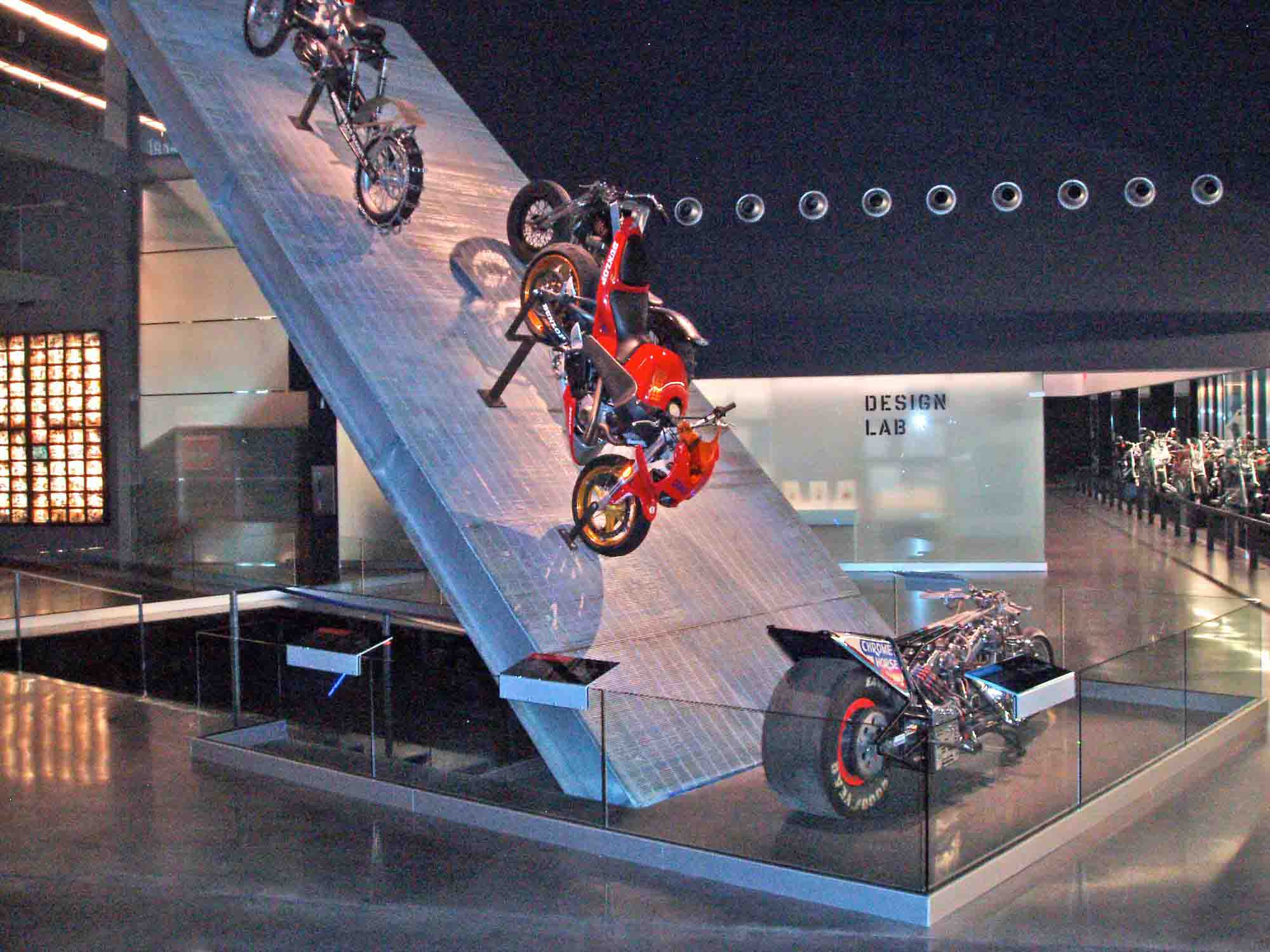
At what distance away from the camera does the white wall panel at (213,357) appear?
52.1 feet

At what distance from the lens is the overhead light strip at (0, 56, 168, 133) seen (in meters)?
16.4

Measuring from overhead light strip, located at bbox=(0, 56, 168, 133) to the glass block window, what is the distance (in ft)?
9.71

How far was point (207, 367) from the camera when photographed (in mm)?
16234

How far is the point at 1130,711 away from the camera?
20.8 ft

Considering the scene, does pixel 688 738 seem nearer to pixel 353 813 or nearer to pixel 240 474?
pixel 353 813

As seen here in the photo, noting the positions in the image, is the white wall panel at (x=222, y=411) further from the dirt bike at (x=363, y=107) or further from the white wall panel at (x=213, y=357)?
the dirt bike at (x=363, y=107)

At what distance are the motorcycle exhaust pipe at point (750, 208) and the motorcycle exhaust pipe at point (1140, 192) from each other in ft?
11.6

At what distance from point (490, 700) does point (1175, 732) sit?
424cm

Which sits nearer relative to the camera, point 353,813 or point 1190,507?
point 353,813

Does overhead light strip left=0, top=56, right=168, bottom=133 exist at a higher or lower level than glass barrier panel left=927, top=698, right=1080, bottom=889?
higher

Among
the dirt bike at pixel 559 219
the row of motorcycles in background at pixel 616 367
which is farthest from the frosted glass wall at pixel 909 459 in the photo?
the row of motorcycles in background at pixel 616 367

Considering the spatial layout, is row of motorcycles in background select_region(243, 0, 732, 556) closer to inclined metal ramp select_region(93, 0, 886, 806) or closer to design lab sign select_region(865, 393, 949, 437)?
inclined metal ramp select_region(93, 0, 886, 806)

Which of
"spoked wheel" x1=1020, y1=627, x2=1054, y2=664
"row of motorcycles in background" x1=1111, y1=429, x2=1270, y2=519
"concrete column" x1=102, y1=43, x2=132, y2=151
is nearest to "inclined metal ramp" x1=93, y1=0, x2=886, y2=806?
"spoked wheel" x1=1020, y1=627, x2=1054, y2=664

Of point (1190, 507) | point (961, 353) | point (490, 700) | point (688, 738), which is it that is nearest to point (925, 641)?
point (688, 738)
